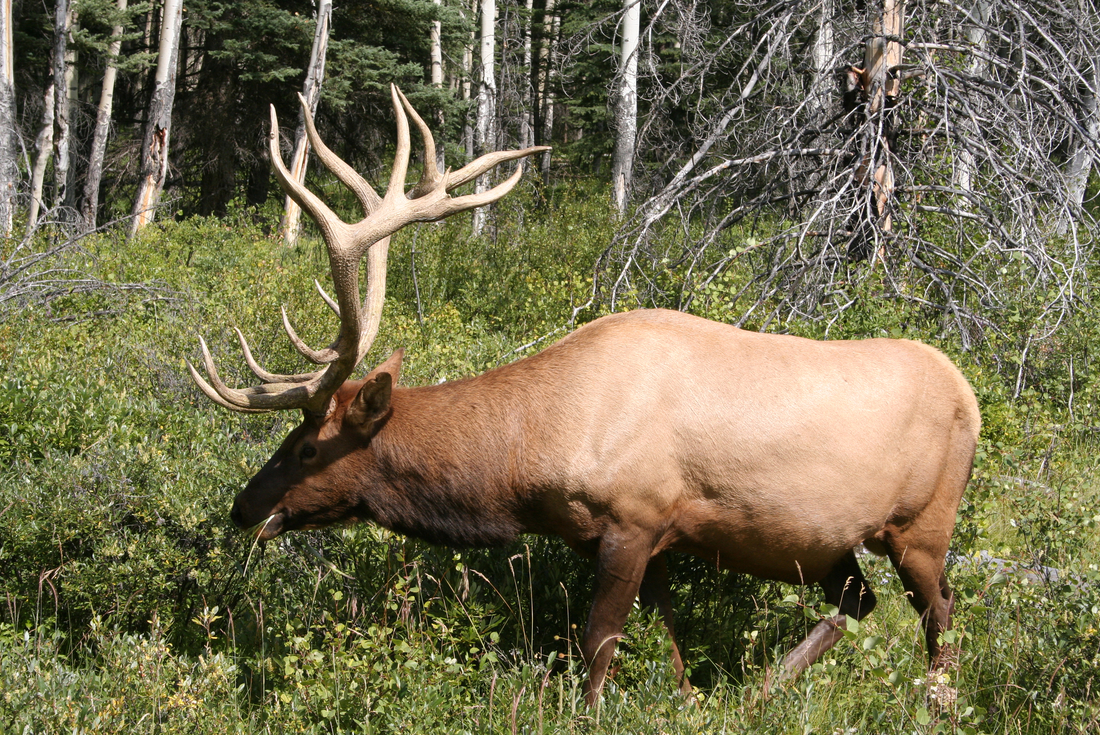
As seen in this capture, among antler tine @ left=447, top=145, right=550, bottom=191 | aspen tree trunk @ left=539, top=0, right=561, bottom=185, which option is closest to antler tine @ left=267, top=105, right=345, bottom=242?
antler tine @ left=447, top=145, right=550, bottom=191

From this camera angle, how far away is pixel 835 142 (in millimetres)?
7215

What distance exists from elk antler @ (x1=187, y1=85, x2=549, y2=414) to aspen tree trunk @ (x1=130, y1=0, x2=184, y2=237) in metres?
11.6

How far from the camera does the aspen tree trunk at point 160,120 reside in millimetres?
14508

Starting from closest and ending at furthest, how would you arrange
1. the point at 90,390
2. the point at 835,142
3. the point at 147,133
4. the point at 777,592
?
1. the point at 777,592
2. the point at 90,390
3. the point at 835,142
4. the point at 147,133

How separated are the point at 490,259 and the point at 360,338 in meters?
6.54

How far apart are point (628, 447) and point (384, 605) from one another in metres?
1.36

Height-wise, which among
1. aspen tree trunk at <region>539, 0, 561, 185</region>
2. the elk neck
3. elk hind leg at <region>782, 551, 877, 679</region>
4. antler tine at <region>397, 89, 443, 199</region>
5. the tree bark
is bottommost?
elk hind leg at <region>782, 551, 877, 679</region>

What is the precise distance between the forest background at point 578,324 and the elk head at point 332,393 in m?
0.33

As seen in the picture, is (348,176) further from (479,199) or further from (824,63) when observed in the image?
(824,63)

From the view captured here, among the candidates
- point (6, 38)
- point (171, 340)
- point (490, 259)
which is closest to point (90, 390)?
point (171, 340)

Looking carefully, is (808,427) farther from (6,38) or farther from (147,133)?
(147,133)

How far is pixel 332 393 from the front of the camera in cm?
404

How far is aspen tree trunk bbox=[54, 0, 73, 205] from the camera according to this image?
15.6 meters

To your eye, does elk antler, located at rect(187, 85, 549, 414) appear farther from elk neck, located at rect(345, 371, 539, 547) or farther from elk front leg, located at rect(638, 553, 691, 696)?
elk front leg, located at rect(638, 553, 691, 696)
